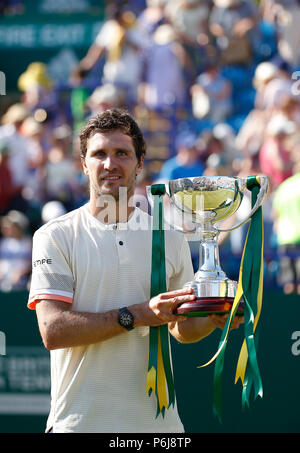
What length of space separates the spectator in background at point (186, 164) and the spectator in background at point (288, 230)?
1.02 meters

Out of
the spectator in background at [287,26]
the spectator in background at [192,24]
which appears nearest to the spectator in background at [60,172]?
the spectator in background at [192,24]

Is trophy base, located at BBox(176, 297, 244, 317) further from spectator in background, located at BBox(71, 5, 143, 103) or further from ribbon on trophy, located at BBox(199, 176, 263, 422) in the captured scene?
spectator in background, located at BBox(71, 5, 143, 103)

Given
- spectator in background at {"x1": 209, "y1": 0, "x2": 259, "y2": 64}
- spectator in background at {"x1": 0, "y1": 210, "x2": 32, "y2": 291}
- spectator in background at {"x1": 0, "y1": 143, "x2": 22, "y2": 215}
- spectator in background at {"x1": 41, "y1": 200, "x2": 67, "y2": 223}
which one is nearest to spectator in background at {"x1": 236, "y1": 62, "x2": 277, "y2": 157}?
spectator in background at {"x1": 209, "y1": 0, "x2": 259, "y2": 64}

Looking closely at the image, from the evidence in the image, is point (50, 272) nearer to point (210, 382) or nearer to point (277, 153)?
point (210, 382)

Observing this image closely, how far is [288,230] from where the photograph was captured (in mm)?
6031

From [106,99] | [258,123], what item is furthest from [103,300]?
[106,99]

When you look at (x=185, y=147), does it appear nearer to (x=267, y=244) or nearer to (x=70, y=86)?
(x=267, y=244)

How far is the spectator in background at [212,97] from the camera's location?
27.8 feet

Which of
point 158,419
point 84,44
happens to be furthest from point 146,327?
point 84,44

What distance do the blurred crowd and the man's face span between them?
370cm

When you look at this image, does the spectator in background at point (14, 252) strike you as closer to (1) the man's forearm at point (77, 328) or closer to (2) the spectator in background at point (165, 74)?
(2) the spectator in background at point (165, 74)
